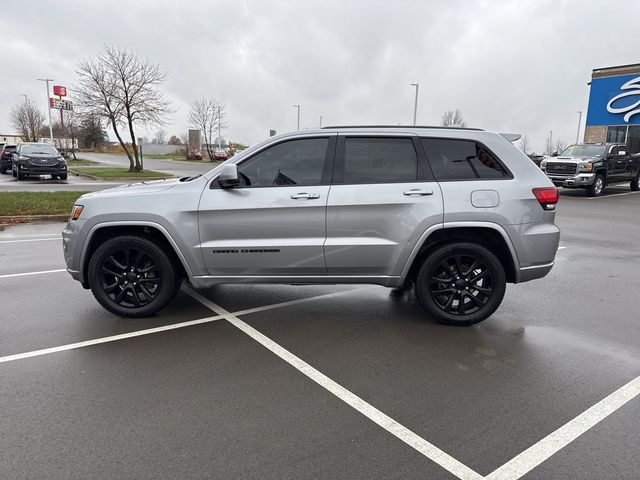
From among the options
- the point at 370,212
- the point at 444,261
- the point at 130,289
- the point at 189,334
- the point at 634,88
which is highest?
the point at 634,88

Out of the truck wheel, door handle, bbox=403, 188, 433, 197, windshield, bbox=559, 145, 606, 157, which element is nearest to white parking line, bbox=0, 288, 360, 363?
door handle, bbox=403, 188, 433, 197

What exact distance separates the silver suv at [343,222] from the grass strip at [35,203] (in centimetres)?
802

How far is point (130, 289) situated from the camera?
470 cm

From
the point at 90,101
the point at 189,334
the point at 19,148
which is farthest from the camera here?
the point at 90,101

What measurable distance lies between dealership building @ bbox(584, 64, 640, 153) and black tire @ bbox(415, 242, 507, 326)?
32.7 m

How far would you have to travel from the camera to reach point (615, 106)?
31875 mm

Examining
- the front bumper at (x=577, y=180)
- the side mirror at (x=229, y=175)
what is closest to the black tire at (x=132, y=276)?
the side mirror at (x=229, y=175)

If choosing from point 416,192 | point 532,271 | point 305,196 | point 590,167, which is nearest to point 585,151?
point 590,167

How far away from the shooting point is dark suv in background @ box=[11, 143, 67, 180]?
2034 cm

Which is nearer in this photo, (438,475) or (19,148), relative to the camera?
(438,475)

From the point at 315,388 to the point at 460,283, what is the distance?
1957mm

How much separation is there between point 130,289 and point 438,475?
344cm

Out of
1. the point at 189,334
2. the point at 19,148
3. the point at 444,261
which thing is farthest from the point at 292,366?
the point at 19,148

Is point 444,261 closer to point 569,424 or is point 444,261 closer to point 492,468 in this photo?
point 569,424
